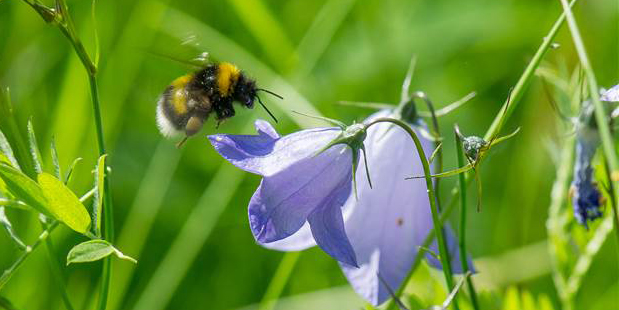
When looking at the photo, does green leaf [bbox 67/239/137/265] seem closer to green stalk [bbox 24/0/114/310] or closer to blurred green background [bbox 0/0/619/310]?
green stalk [bbox 24/0/114/310]

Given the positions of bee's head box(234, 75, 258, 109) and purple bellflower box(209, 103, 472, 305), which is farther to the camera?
bee's head box(234, 75, 258, 109)

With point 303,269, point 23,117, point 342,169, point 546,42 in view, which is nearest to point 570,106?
point 546,42

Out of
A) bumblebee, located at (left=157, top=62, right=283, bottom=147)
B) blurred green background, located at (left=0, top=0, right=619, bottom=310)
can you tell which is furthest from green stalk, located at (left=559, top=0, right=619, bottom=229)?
blurred green background, located at (left=0, top=0, right=619, bottom=310)

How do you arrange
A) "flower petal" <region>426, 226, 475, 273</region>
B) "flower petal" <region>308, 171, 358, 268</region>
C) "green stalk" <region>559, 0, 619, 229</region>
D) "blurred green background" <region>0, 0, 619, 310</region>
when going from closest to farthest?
1. "green stalk" <region>559, 0, 619, 229</region>
2. "flower petal" <region>308, 171, 358, 268</region>
3. "flower petal" <region>426, 226, 475, 273</region>
4. "blurred green background" <region>0, 0, 619, 310</region>

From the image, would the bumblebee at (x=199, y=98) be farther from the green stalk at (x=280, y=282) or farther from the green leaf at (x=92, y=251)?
the green leaf at (x=92, y=251)

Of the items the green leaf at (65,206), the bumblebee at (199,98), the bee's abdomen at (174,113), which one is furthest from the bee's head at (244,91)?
the green leaf at (65,206)

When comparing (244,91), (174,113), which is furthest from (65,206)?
(244,91)

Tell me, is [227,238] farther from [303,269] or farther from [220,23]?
[220,23]
